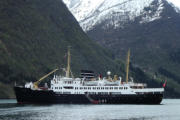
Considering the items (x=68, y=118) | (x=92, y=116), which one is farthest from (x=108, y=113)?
(x=68, y=118)

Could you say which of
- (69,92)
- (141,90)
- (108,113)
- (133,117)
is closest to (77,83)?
(69,92)

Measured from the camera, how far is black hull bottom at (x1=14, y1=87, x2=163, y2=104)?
461 feet

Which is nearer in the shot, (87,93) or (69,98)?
(69,98)

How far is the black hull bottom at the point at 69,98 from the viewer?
140625 mm

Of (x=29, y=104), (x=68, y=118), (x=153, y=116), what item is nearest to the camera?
(x=68, y=118)

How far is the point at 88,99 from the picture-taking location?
142000 mm

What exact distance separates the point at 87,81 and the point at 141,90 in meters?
18.6

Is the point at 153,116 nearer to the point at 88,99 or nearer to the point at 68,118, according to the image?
the point at 68,118

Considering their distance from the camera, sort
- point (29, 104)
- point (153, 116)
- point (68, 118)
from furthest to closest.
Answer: point (29, 104) → point (153, 116) → point (68, 118)

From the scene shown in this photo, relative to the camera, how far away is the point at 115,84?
142m

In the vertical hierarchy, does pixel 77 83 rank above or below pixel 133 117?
above

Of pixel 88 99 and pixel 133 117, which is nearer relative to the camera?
pixel 133 117

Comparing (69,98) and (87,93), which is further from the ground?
(87,93)

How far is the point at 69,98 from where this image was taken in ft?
462
